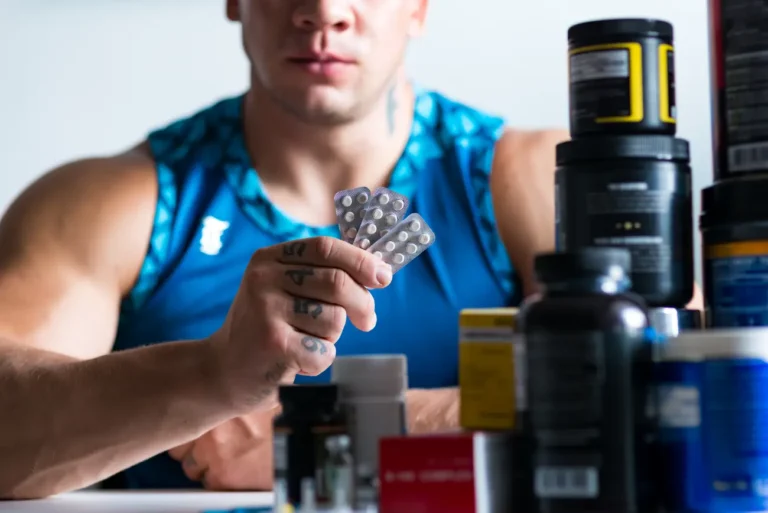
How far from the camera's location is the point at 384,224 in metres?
1.00

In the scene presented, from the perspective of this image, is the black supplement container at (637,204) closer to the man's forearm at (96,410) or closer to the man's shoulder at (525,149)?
the man's forearm at (96,410)

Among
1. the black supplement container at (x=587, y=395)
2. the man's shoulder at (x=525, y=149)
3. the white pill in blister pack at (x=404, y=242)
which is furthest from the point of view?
the man's shoulder at (x=525, y=149)

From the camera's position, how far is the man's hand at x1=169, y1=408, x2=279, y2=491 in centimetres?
143

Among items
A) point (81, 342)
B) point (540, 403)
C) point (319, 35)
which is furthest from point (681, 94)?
point (540, 403)

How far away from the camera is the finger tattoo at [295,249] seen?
1047mm

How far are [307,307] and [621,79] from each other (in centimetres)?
34

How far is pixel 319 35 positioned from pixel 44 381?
21.7 inches

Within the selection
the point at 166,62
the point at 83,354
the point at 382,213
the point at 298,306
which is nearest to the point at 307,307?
the point at 298,306

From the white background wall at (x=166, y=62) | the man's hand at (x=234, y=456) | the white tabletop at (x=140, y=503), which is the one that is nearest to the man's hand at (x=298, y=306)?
the white tabletop at (x=140, y=503)

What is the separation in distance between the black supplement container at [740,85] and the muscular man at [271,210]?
0.60m

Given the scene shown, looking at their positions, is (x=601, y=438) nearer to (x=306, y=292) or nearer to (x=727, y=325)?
(x=727, y=325)

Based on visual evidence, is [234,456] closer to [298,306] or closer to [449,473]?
[298,306]

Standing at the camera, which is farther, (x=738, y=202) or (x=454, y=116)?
(x=454, y=116)

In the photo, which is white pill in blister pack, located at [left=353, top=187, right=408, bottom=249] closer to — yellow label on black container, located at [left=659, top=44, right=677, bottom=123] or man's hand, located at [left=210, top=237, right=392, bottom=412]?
man's hand, located at [left=210, top=237, right=392, bottom=412]
